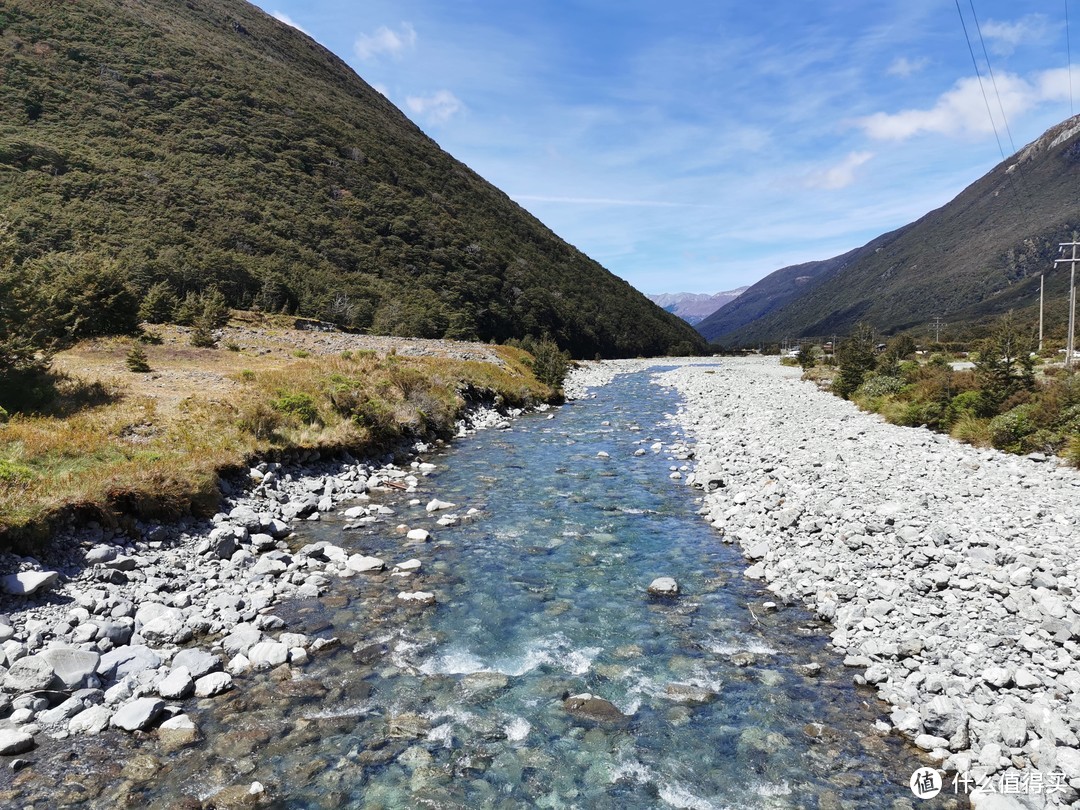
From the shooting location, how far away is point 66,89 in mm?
65125

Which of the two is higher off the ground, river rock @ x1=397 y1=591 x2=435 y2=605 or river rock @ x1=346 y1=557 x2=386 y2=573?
river rock @ x1=346 y1=557 x2=386 y2=573

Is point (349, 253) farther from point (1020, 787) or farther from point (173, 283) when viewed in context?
point (1020, 787)

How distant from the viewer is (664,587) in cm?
998

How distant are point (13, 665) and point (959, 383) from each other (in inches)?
1246

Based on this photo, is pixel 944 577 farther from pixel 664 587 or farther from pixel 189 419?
pixel 189 419

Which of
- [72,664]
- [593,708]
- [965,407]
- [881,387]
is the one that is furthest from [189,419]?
[881,387]

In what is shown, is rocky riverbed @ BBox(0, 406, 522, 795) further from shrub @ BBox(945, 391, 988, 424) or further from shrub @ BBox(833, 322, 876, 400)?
shrub @ BBox(833, 322, 876, 400)

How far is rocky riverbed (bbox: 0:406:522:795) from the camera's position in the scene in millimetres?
6340

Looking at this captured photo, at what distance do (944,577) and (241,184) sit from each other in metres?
82.6

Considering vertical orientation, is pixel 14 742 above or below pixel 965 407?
below

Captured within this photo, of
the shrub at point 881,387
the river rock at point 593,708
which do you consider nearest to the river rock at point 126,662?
the river rock at point 593,708

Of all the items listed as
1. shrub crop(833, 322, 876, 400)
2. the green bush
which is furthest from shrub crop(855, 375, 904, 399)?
the green bush

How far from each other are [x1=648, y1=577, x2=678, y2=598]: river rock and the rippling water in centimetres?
20

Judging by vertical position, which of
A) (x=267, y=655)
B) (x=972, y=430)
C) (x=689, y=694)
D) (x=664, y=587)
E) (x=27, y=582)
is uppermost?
(x=972, y=430)
